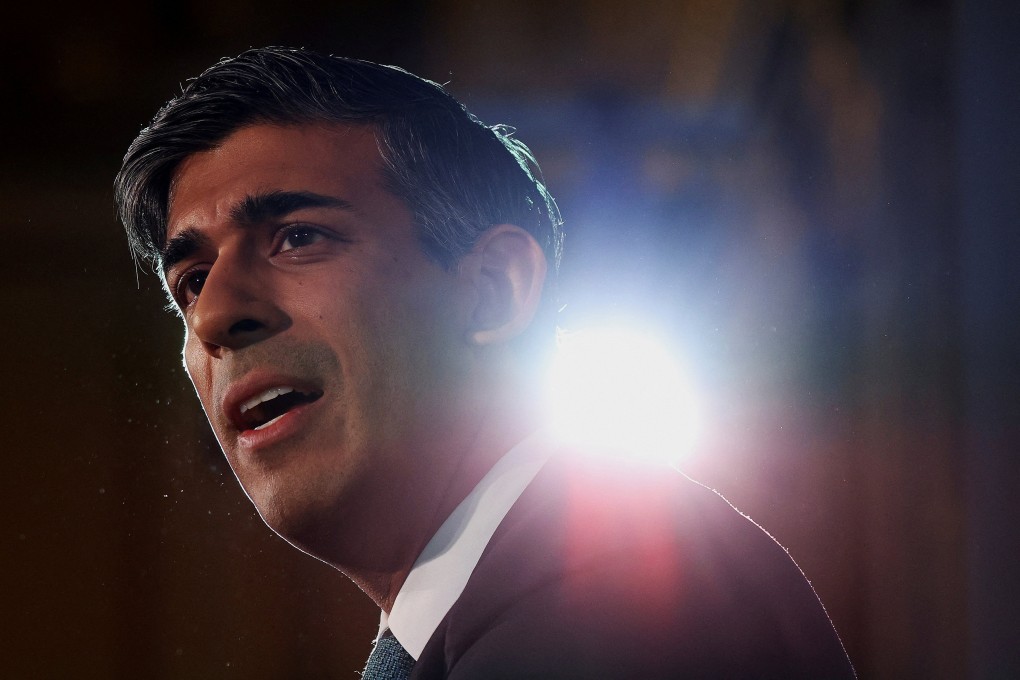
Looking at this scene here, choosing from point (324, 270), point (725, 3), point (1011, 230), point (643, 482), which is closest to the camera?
point (643, 482)

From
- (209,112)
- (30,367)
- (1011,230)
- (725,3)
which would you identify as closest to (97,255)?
(30,367)

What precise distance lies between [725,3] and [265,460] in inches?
35.4

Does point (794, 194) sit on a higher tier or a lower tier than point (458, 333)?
higher

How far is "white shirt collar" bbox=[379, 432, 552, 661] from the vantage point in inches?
29.3

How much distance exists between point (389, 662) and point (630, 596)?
0.90 ft

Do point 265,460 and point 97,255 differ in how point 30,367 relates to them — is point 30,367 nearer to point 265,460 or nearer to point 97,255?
point 97,255

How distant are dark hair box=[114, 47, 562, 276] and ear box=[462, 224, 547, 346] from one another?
0.02m

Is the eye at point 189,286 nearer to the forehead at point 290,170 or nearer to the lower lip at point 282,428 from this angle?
the forehead at point 290,170

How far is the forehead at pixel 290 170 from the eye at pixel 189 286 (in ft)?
0.14

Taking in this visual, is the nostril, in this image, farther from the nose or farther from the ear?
the ear

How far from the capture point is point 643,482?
0.68 meters

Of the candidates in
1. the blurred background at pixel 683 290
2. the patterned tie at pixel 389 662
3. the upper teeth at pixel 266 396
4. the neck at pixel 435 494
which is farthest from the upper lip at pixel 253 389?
the blurred background at pixel 683 290

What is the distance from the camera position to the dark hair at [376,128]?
846mm

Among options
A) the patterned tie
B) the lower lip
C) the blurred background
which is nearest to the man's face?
the lower lip
